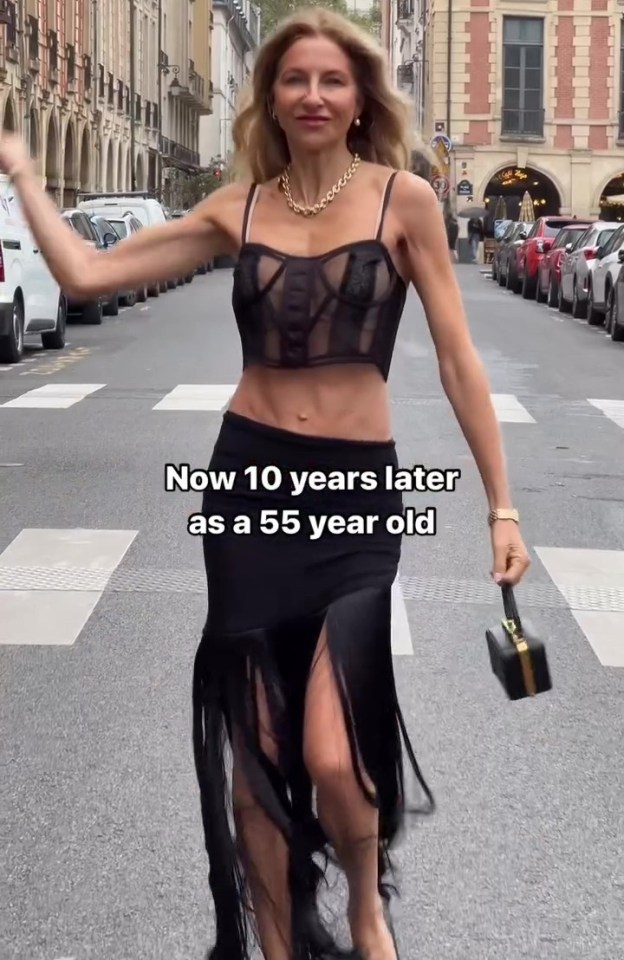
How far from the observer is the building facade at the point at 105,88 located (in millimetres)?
42875

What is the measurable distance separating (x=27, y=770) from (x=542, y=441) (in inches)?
330

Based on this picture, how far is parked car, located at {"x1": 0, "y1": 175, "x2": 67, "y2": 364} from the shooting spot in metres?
19.3

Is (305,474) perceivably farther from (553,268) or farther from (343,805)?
(553,268)

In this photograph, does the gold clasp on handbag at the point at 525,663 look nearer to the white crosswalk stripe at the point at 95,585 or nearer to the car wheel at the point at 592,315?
the white crosswalk stripe at the point at 95,585

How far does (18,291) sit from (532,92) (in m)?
49.2

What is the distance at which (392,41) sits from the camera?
113938 millimetres

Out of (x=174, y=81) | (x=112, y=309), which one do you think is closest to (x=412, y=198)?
(x=112, y=309)

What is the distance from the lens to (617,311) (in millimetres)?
23844

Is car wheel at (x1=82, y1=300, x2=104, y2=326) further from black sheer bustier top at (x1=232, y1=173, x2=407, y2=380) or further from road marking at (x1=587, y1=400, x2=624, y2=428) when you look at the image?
black sheer bustier top at (x1=232, y1=173, x2=407, y2=380)

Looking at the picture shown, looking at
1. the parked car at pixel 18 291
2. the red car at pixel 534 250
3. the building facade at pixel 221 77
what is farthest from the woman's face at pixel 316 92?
the building facade at pixel 221 77

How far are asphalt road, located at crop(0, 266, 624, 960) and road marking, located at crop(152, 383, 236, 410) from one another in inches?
49.5

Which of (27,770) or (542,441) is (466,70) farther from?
(27,770)

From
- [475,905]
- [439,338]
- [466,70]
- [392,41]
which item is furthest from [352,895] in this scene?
[392,41]

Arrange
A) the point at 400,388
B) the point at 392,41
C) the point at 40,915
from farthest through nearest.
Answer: the point at 392,41 → the point at 400,388 → the point at 40,915
